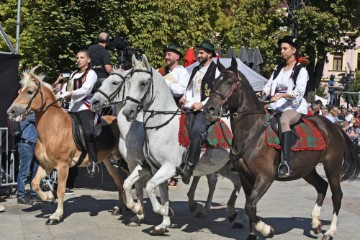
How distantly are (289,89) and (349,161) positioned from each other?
5.60 feet

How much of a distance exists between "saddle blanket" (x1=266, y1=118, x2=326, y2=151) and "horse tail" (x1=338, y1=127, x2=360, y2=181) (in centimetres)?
72

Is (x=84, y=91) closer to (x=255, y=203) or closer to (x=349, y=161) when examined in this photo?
(x=255, y=203)

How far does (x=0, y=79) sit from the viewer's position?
1216 cm

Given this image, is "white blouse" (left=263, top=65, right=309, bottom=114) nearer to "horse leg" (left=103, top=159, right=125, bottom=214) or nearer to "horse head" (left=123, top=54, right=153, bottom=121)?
"horse head" (left=123, top=54, right=153, bottom=121)

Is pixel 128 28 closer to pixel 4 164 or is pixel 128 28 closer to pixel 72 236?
pixel 4 164

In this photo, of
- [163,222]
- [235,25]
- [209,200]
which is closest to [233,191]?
[209,200]

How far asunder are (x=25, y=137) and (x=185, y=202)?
3.45 m

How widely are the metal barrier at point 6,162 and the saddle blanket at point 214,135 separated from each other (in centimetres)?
456

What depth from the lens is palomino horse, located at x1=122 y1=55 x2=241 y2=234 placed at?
900cm

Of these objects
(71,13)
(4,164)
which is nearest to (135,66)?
(4,164)

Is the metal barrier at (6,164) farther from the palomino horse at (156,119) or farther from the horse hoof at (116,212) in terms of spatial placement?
the palomino horse at (156,119)

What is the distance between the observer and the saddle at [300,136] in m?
8.55

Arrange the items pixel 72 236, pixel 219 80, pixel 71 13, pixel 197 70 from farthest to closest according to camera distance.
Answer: pixel 71 13, pixel 197 70, pixel 72 236, pixel 219 80

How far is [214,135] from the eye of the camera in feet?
31.3
